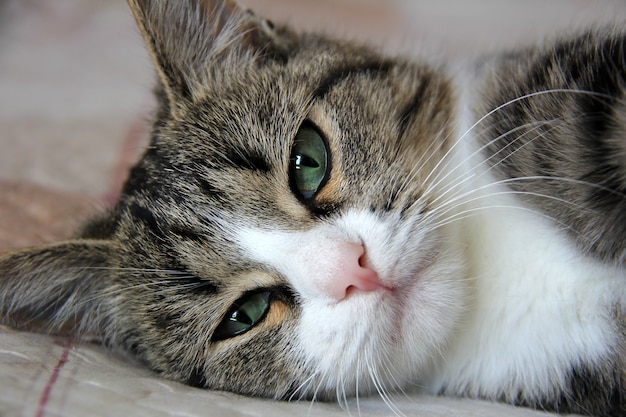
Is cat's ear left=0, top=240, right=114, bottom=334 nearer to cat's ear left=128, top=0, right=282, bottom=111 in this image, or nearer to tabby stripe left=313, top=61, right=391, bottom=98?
cat's ear left=128, top=0, right=282, bottom=111

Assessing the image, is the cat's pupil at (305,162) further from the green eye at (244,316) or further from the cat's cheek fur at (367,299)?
the green eye at (244,316)

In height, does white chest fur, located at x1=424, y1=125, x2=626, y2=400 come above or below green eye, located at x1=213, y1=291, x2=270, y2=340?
above

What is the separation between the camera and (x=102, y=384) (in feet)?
3.13

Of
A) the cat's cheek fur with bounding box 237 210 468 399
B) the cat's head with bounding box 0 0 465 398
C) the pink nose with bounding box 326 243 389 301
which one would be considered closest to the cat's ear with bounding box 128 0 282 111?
the cat's head with bounding box 0 0 465 398

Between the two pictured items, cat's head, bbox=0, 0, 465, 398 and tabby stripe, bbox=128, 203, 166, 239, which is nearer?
cat's head, bbox=0, 0, 465, 398

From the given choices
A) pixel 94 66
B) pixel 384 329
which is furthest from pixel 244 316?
pixel 94 66

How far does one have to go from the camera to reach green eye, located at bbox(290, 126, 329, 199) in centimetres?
117

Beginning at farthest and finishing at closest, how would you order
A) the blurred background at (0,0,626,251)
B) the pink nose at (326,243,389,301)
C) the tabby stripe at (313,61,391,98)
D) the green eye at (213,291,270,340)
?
the blurred background at (0,0,626,251)
the tabby stripe at (313,61,391,98)
the green eye at (213,291,270,340)
the pink nose at (326,243,389,301)

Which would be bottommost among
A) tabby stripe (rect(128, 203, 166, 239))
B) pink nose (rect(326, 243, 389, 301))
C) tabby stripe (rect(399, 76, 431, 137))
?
pink nose (rect(326, 243, 389, 301))

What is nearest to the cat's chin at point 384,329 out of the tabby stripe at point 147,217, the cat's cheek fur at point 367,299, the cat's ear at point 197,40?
the cat's cheek fur at point 367,299

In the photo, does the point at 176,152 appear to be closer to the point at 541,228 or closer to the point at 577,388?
the point at 541,228

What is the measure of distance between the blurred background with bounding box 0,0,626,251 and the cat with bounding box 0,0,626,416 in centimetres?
44

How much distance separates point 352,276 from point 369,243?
8cm

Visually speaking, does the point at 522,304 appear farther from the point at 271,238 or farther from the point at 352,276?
the point at 271,238
